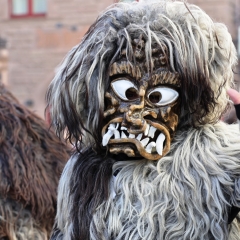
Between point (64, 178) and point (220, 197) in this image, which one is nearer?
point (220, 197)

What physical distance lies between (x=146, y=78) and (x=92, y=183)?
0.32 m

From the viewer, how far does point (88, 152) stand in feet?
6.28

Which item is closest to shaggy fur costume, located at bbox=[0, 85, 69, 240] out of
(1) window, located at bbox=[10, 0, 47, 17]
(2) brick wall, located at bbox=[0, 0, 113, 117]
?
(2) brick wall, located at bbox=[0, 0, 113, 117]

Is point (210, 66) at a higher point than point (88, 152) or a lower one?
higher

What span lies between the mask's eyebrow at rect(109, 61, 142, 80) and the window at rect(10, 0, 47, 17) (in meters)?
7.40

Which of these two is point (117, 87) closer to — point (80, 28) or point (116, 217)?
point (116, 217)

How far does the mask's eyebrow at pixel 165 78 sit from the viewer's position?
1.79 m

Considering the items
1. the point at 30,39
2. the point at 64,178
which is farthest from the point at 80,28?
the point at 64,178

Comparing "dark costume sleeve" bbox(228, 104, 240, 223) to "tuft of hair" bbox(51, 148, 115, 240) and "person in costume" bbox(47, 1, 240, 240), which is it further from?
"tuft of hair" bbox(51, 148, 115, 240)

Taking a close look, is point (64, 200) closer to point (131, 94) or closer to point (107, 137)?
point (107, 137)

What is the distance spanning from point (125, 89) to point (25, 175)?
84 centimetres

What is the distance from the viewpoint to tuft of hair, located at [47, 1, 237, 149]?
1.78m

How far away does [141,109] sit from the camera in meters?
1.79

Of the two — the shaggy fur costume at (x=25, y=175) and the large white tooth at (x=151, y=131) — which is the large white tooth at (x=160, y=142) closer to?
the large white tooth at (x=151, y=131)
